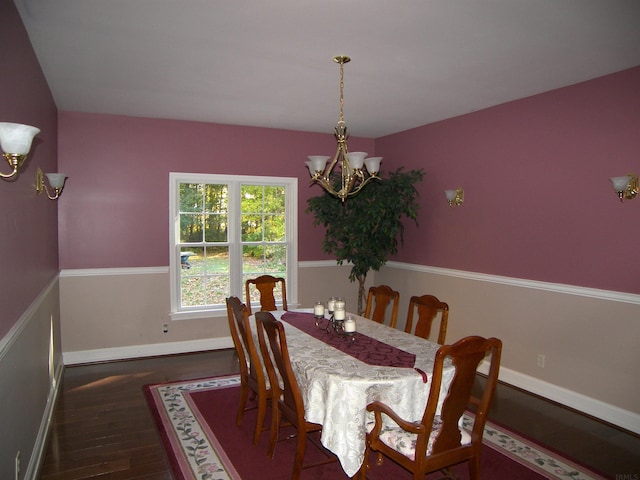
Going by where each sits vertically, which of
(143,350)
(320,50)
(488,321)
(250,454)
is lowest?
(250,454)

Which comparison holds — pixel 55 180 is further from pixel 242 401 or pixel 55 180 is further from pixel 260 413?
pixel 260 413

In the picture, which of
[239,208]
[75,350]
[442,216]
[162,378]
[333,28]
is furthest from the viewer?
[239,208]

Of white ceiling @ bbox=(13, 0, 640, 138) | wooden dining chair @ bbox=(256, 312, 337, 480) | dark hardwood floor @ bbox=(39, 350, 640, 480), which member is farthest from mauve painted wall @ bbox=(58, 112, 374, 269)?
wooden dining chair @ bbox=(256, 312, 337, 480)

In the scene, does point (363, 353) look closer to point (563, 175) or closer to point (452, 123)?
point (563, 175)

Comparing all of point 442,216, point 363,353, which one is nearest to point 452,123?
point 442,216

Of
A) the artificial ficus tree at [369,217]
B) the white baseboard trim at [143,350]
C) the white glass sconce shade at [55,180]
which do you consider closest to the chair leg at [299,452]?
the white glass sconce shade at [55,180]

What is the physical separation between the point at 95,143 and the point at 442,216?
3.85 metres

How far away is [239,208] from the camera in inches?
220

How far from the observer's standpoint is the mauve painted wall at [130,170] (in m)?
4.80

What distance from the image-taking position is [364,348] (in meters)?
2.84

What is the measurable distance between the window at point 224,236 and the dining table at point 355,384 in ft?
9.30

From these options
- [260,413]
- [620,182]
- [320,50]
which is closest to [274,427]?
[260,413]

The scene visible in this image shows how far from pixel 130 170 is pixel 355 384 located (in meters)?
3.82

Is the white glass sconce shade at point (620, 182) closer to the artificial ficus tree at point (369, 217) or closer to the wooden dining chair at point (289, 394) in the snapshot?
the artificial ficus tree at point (369, 217)
